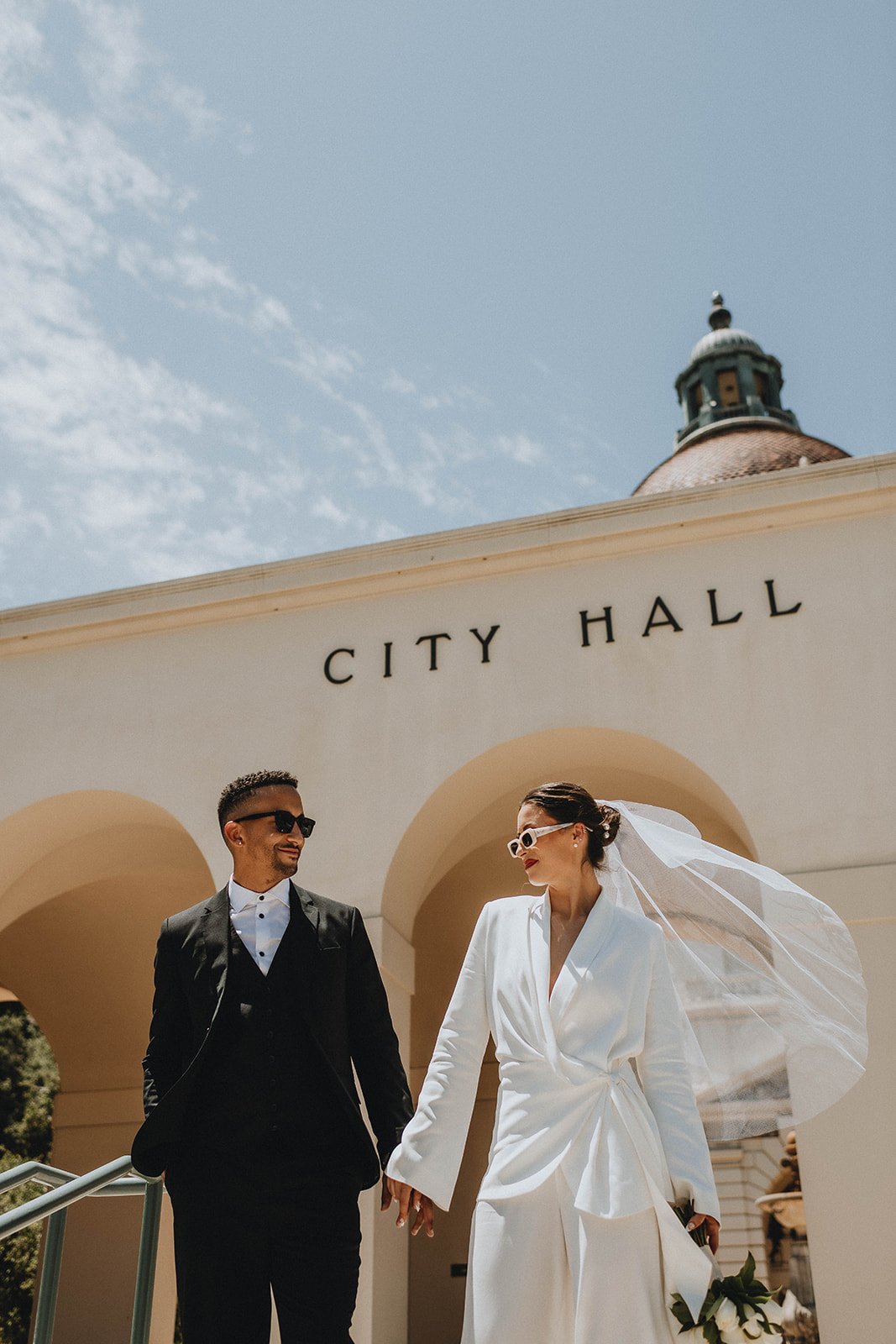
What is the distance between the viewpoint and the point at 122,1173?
4.36m

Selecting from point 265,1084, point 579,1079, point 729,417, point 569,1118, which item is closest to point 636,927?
point 579,1079

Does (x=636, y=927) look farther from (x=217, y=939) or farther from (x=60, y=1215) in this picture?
(x=60, y=1215)

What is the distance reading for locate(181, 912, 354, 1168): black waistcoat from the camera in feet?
10.1

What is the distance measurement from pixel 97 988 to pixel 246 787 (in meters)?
9.70

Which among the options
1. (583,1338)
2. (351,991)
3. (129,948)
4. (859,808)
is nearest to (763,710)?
(859,808)

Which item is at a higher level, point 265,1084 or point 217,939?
point 217,939

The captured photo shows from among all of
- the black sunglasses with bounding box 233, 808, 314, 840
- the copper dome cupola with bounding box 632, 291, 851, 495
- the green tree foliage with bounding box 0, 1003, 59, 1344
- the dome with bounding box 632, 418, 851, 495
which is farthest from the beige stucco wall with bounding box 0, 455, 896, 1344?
the copper dome cupola with bounding box 632, 291, 851, 495

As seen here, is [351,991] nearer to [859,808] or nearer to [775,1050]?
[775,1050]

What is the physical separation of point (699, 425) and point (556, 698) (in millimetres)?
30517

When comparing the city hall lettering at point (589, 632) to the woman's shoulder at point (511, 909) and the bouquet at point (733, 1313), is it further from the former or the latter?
the bouquet at point (733, 1313)

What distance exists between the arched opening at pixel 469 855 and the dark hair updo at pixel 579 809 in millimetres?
3603

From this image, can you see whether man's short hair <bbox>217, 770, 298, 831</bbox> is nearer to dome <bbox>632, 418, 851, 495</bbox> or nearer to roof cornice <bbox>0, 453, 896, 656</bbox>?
roof cornice <bbox>0, 453, 896, 656</bbox>

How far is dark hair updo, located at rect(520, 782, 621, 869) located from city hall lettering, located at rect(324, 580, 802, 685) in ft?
13.2

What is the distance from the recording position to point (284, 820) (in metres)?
3.47
